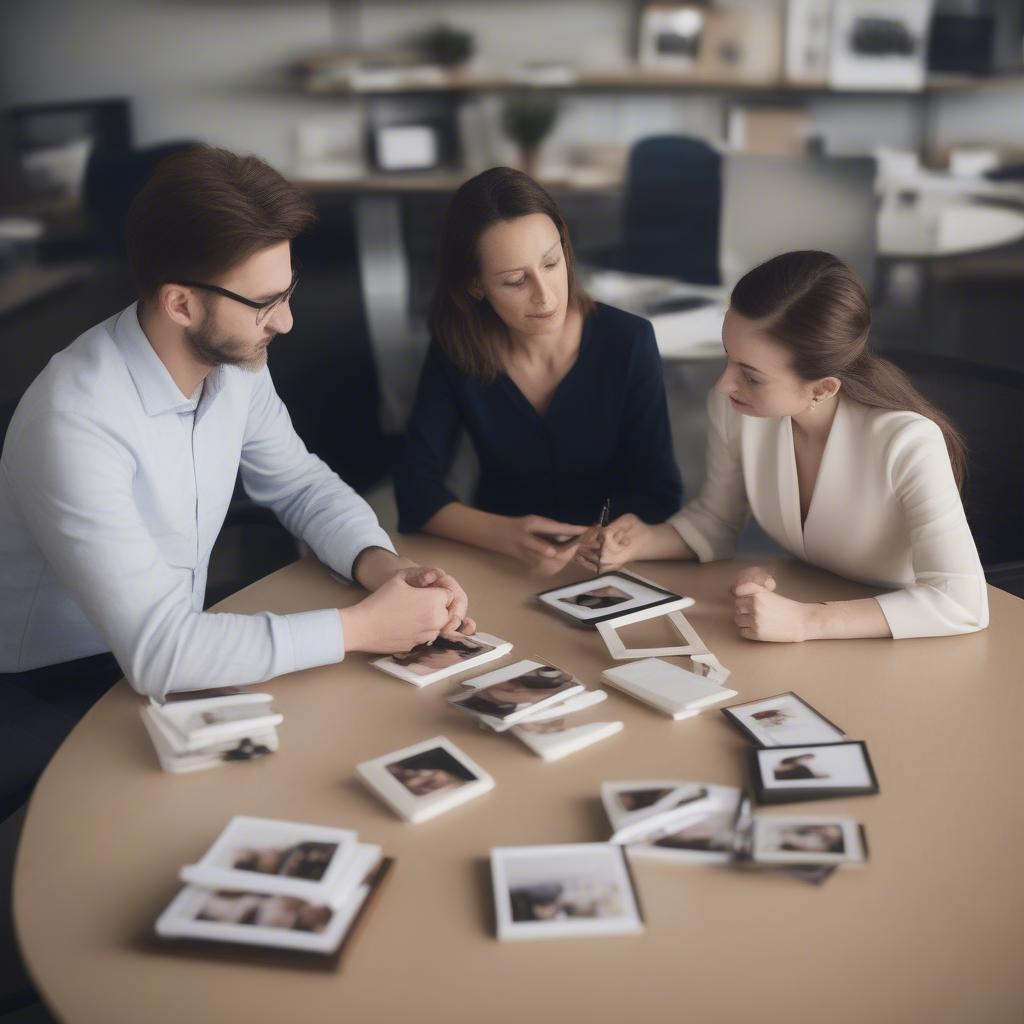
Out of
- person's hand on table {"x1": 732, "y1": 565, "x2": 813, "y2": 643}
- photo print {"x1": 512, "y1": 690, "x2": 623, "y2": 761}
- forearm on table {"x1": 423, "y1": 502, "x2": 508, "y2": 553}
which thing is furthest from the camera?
forearm on table {"x1": 423, "y1": 502, "x2": 508, "y2": 553}

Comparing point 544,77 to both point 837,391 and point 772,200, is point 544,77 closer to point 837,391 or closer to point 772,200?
point 772,200

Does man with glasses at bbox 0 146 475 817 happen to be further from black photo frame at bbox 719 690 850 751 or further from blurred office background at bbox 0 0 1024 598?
blurred office background at bbox 0 0 1024 598

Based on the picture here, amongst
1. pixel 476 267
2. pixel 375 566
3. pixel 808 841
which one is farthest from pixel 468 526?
pixel 808 841

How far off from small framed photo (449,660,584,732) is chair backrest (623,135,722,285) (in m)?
2.82

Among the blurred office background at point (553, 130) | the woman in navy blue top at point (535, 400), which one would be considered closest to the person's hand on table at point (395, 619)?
the woman in navy blue top at point (535, 400)

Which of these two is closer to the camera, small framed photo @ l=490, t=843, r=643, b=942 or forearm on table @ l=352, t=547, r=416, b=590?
small framed photo @ l=490, t=843, r=643, b=942

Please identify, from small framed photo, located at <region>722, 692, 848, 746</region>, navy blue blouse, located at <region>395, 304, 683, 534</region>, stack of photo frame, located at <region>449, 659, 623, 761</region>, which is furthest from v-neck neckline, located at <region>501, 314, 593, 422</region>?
small framed photo, located at <region>722, 692, 848, 746</region>

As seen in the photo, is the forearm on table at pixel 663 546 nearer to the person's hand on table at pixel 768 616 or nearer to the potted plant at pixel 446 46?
the person's hand on table at pixel 768 616

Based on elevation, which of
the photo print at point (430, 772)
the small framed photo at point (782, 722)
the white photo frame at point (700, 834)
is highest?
the photo print at point (430, 772)

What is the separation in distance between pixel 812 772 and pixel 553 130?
313 cm

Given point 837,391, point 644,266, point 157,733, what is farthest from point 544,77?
point 157,733

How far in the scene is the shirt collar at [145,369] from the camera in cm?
163

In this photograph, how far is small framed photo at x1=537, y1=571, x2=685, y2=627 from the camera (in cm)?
167

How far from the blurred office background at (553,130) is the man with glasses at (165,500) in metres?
1.74
